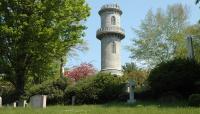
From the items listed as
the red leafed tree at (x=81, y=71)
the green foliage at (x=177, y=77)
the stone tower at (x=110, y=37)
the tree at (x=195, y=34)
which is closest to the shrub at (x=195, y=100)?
the green foliage at (x=177, y=77)

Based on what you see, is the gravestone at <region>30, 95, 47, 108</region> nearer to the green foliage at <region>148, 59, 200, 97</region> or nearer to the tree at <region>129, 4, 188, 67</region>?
the green foliage at <region>148, 59, 200, 97</region>

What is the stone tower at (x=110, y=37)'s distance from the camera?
6091 cm

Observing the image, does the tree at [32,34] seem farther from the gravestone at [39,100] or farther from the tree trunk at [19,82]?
the gravestone at [39,100]

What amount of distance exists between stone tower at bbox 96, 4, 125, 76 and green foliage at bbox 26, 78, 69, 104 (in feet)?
90.4

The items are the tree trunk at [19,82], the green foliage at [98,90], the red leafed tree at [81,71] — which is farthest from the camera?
the red leafed tree at [81,71]

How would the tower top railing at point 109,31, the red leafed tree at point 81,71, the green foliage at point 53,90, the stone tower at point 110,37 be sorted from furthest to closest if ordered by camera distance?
1. the tower top railing at point 109,31
2. the stone tower at point 110,37
3. the red leafed tree at point 81,71
4. the green foliage at point 53,90

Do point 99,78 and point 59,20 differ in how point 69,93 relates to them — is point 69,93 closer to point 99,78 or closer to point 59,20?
point 99,78

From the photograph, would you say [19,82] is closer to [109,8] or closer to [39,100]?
[39,100]

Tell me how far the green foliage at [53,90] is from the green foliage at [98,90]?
1.45m

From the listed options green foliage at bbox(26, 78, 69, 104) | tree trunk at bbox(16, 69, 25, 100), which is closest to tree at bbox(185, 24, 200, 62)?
green foliage at bbox(26, 78, 69, 104)

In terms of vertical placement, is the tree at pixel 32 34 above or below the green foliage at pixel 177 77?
above

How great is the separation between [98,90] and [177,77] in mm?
6932

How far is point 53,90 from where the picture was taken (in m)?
32.0

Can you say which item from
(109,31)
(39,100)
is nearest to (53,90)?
(39,100)
